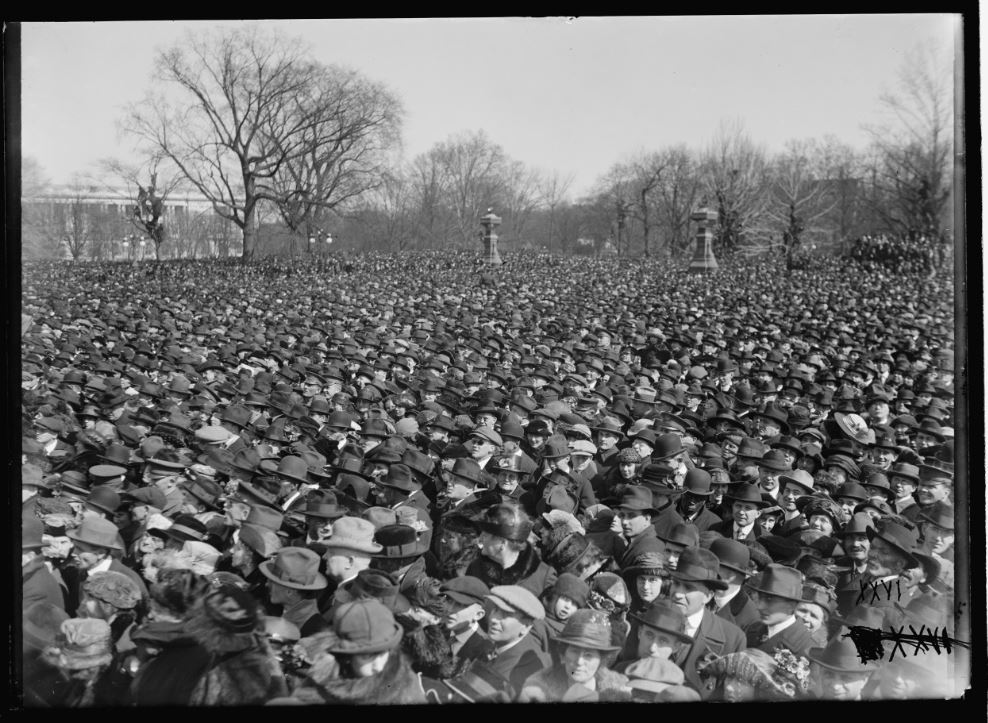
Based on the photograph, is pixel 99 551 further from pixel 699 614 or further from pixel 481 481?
pixel 699 614

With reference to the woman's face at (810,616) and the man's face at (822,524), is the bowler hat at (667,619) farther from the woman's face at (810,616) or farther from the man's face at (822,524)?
the man's face at (822,524)

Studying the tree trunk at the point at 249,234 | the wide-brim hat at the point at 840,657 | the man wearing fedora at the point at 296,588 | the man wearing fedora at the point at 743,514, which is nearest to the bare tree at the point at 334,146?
the tree trunk at the point at 249,234

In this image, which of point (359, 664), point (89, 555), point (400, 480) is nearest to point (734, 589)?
point (400, 480)

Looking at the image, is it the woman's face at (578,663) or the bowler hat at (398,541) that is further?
the bowler hat at (398,541)

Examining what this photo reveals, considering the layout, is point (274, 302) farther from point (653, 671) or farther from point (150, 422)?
point (653, 671)

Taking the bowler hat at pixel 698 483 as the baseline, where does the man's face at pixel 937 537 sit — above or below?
below

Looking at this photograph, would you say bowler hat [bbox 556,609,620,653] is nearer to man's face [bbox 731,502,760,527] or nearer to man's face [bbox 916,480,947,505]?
man's face [bbox 731,502,760,527]

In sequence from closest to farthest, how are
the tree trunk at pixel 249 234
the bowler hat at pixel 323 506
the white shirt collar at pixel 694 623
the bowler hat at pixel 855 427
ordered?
the white shirt collar at pixel 694 623 < the bowler hat at pixel 323 506 < the bowler hat at pixel 855 427 < the tree trunk at pixel 249 234
